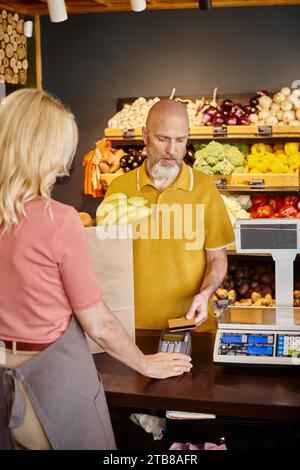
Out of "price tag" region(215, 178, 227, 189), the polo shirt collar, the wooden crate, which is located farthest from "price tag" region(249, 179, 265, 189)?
the polo shirt collar

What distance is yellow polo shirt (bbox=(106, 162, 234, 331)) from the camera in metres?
3.20

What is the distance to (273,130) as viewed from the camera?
18.7 ft

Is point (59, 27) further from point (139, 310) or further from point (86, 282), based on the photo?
point (86, 282)

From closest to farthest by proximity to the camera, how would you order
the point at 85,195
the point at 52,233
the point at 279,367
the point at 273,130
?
the point at 52,233, the point at 279,367, the point at 273,130, the point at 85,195

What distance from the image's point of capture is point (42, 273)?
6.18 ft

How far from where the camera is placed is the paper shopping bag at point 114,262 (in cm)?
264

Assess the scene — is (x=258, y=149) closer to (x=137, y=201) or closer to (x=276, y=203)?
(x=276, y=203)

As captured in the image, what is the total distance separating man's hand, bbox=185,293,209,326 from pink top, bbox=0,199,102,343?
78 cm

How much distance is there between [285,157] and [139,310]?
3.02 metres

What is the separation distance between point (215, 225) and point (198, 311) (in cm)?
67

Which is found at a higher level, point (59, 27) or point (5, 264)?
point (59, 27)

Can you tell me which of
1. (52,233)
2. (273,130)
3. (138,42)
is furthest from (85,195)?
(52,233)

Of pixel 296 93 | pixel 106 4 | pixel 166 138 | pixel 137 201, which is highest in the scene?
pixel 106 4

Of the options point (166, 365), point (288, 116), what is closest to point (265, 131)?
point (288, 116)
